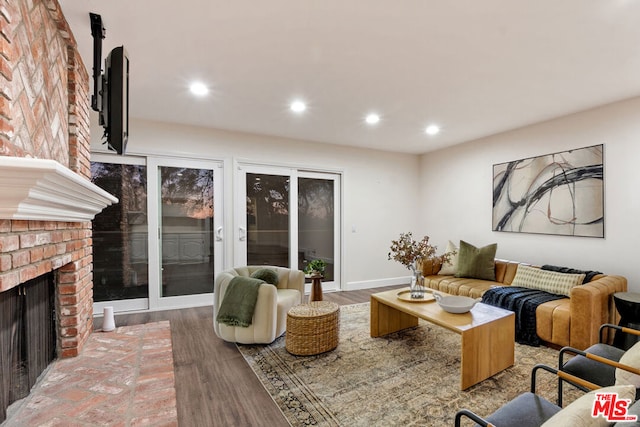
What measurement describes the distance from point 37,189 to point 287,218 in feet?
12.5

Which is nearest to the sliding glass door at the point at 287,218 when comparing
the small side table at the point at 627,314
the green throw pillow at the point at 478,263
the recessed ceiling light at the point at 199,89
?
the recessed ceiling light at the point at 199,89

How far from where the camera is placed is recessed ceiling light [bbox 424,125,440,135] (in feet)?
13.9

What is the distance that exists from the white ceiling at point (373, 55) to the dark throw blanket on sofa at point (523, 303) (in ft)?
6.60

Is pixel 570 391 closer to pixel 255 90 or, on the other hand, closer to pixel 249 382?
pixel 249 382

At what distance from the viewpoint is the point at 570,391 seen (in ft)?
7.11

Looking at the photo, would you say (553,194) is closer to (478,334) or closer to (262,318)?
(478,334)

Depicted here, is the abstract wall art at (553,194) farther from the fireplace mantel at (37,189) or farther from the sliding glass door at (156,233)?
the fireplace mantel at (37,189)

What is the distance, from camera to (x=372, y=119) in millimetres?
3910

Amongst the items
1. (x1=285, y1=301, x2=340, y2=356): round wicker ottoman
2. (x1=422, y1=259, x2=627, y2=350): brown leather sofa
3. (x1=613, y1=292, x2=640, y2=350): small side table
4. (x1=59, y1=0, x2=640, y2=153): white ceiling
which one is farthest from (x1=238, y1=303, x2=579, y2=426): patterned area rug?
(x1=59, y1=0, x2=640, y2=153): white ceiling

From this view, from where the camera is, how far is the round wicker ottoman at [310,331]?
2732 millimetres

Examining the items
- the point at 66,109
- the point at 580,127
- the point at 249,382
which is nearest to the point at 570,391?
the point at 249,382

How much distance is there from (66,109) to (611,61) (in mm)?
4028

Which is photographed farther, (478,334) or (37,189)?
(478,334)

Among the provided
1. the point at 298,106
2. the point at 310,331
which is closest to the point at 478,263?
the point at 310,331
